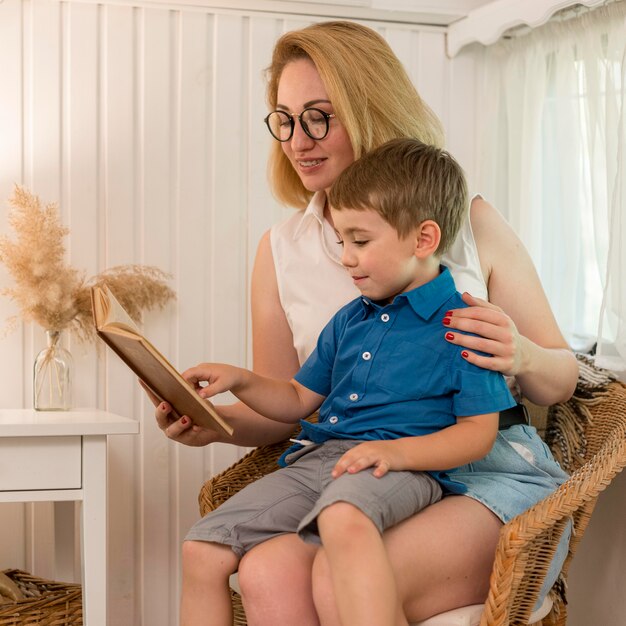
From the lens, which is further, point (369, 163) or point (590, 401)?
point (590, 401)

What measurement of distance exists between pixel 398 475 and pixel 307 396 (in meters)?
0.39

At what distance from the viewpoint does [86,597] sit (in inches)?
76.7

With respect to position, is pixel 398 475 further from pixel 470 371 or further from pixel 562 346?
pixel 562 346

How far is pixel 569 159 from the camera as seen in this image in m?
2.44

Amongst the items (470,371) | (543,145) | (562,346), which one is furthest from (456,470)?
(543,145)

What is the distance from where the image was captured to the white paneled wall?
2541 mm

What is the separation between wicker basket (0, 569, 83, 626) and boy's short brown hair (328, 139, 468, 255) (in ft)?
3.93

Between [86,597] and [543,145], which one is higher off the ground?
[543,145]

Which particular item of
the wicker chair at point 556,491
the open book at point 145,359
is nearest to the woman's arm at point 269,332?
the wicker chair at point 556,491

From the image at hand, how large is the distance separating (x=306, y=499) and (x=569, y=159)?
128 cm

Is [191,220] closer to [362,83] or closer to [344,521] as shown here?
[362,83]

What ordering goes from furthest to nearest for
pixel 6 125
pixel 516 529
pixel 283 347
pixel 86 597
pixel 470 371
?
pixel 6 125 < pixel 283 347 < pixel 86 597 < pixel 470 371 < pixel 516 529

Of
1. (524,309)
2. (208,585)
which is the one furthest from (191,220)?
(208,585)

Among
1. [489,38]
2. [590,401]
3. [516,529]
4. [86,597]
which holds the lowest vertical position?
[86,597]
